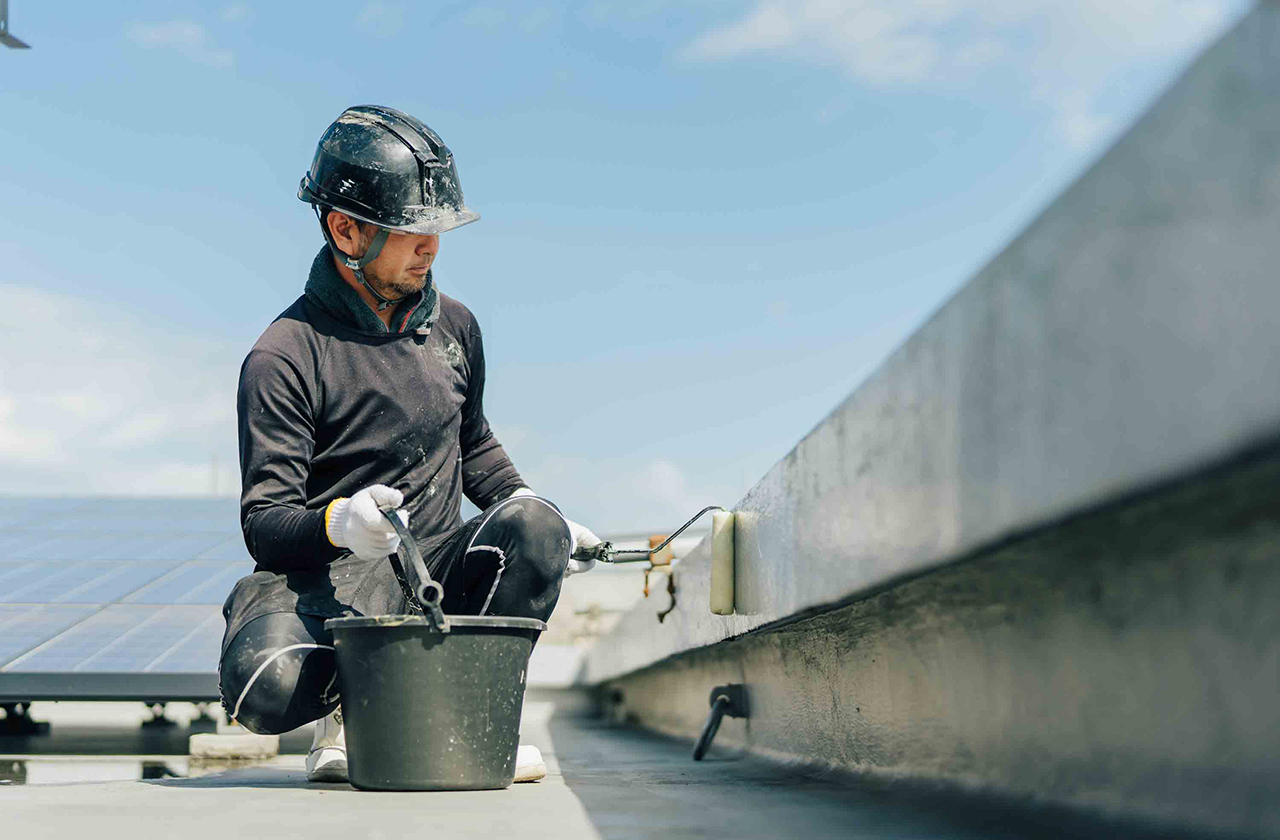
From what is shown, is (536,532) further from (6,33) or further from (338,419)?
(6,33)

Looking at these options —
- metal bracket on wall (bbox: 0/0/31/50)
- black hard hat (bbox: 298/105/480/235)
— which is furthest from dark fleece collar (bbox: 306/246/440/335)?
metal bracket on wall (bbox: 0/0/31/50)

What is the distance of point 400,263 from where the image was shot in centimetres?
277

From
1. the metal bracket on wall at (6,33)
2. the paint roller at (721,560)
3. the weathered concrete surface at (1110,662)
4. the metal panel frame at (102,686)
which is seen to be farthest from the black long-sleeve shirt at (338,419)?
the metal bracket on wall at (6,33)

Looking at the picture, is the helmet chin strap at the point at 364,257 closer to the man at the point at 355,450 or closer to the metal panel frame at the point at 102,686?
the man at the point at 355,450

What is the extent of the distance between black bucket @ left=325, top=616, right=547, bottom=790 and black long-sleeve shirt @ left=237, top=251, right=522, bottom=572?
37 centimetres

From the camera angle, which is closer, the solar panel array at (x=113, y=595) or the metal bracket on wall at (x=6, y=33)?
the solar panel array at (x=113, y=595)

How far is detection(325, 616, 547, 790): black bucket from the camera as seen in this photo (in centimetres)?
219

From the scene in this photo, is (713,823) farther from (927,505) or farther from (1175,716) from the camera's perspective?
(1175,716)

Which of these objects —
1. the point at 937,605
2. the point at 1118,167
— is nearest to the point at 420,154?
the point at 937,605

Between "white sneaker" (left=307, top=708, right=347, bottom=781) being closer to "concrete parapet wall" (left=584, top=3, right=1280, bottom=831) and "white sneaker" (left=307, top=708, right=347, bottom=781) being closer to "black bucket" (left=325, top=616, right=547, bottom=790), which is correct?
"black bucket" (left=325, top=616, right=547, bottom=790)

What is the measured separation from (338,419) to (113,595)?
408 cm

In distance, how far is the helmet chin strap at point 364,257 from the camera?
2.72 m

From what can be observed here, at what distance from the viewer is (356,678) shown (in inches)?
88.4

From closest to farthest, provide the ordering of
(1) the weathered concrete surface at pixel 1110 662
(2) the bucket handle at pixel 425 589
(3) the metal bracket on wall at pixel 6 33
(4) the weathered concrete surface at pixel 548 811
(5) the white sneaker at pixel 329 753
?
(1) the weathered concrete surface at pixel 1110 662 < (4) the weathered concrete surface at pixel 548 811 < (2) the bucket handle at pixel 425 589 < (5) the white sneaker at pixel 329 753 < (3) the metal bracket on wall at pixel 6 33
